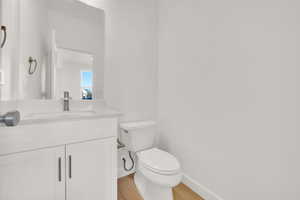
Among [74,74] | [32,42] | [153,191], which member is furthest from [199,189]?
[32,42]

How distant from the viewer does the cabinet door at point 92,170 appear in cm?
101

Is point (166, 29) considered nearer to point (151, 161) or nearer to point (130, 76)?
point (130, 76)

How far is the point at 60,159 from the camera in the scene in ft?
3.16

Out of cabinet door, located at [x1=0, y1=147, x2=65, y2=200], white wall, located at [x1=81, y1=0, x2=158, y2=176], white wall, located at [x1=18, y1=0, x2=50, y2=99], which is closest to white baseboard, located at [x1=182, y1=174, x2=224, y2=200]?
white wall, located at [x1=81, y1=0, x2=158, y2=176]

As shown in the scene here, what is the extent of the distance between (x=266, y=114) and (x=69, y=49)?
68.1 inches

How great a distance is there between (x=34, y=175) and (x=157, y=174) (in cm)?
82

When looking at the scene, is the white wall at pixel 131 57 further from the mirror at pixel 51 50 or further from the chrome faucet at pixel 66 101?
the chrome faucet at pixel 66 101

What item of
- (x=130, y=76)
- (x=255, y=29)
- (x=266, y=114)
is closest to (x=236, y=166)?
(x=266, y=114)

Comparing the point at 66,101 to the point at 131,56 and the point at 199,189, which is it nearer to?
the point at 131,56

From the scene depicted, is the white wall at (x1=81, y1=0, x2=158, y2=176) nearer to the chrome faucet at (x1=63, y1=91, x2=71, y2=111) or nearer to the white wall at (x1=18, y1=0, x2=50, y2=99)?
the chrome faucet at (x1=63, y1=91, x2=71, y2=111)

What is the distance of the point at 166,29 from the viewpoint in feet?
5.97

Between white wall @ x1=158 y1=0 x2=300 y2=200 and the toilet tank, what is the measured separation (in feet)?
1.07

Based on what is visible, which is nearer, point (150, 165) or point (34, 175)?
point (34, 175)

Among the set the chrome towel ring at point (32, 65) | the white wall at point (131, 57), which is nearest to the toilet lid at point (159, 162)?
the white wall at point (131, 57)
